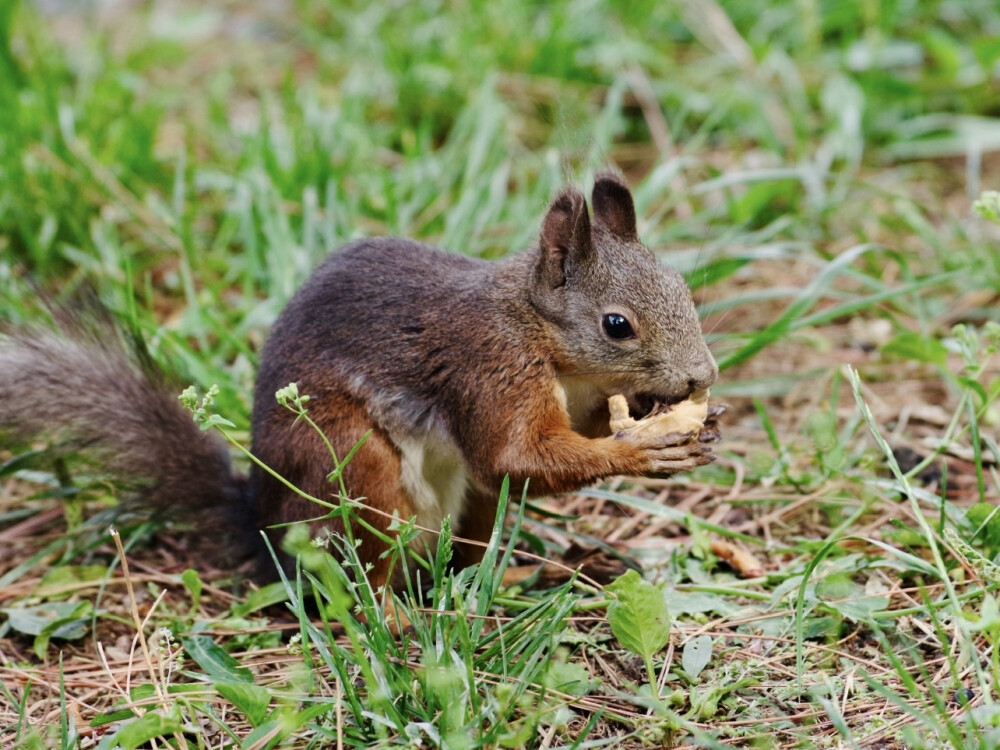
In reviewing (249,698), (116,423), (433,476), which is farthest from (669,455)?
(116,423)

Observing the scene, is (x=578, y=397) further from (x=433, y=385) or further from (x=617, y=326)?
(x=433, y=385)

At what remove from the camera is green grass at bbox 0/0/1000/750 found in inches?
92.7

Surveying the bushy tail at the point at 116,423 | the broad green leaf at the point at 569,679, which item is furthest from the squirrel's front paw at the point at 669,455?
the bushy tail at the point at 116,423

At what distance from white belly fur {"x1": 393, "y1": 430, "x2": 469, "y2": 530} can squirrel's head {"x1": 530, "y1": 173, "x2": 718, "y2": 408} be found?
365 millimetres

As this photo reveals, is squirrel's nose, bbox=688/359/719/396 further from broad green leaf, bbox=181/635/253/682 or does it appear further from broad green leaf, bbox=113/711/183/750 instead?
broad green leaf, bbox=113/711/183/750

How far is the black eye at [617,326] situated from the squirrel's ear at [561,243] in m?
0.16

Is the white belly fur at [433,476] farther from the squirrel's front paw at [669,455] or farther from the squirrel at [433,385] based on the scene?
the squirrel's front paw at [669,455]

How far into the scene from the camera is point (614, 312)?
283 centimetres

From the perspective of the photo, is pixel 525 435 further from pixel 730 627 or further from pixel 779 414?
pixel 779 414

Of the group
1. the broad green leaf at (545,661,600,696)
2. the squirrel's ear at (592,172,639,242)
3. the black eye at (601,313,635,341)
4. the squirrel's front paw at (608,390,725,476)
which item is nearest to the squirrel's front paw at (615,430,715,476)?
the squirrel's front paw at (608,390,725,476)

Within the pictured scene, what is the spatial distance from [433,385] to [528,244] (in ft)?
2.92

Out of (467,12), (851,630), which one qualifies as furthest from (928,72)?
(851,630)

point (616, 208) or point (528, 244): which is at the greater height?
point (616, 208)

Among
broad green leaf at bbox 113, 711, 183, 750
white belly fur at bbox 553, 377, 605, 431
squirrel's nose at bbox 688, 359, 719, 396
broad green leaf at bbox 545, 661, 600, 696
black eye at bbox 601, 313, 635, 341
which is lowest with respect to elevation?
broad green leaf at bbox 545, 661, 600, 696
